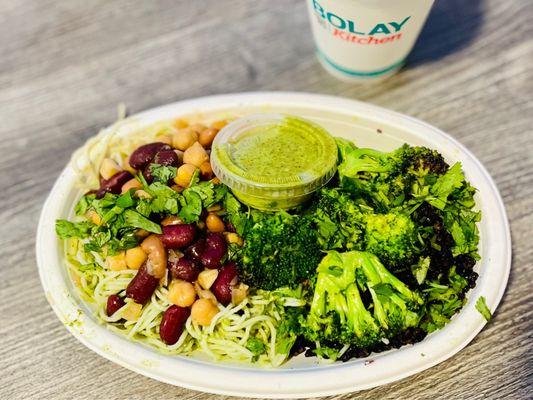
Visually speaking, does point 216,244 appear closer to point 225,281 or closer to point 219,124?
point 225,281

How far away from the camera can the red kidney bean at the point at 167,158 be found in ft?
8.51

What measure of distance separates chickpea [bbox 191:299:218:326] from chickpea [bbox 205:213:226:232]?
0.35 metres

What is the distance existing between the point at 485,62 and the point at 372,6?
1.31 meters

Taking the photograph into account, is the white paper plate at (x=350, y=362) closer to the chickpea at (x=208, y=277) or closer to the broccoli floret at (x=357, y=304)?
the broccoli floret at (x=357, y=304)

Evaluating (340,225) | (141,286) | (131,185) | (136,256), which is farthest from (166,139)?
(340,225)

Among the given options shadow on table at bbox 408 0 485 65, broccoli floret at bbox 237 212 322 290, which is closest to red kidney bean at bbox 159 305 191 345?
broccoli floret at bbox 237 212 322 290

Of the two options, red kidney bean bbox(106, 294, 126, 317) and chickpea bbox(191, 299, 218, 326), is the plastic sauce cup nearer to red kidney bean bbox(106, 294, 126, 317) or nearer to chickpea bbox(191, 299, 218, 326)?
chickpea bbox(191, 299, 218, 326)

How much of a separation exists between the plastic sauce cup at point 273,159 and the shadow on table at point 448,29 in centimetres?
147

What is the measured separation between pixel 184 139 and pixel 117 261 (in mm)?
735

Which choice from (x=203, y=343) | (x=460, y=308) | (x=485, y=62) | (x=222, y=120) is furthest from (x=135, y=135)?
(x=485, y=62)

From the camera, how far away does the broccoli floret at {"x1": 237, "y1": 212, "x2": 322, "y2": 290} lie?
2.23m

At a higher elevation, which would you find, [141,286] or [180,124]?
[180,124]

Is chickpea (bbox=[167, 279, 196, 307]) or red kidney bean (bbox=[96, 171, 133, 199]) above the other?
red kidney bean (bbox=[96, 171, 133, 199])

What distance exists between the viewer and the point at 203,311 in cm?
228
